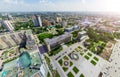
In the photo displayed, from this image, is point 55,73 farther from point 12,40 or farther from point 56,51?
point 12,40

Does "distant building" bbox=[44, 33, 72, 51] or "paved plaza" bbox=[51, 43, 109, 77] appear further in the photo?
→ "distant building" bbox=[44, 33, 72, 51]

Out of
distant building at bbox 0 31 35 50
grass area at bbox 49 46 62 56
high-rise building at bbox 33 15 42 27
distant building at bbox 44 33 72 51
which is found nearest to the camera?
grass area at bbox 49 46 62 56

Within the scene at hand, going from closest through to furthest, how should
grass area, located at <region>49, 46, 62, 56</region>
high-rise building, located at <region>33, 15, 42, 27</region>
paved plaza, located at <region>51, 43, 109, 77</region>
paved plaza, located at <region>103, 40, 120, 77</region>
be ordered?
paved plaza, located at <region>103, 40, 120, 77</region>, paved plaza, located at <region>51, 43, 109, 77</region>, grass area, located at <region>49, 46, 62, 56</region>, high-rise building, located at <region>33, 15, 42, 27</region>

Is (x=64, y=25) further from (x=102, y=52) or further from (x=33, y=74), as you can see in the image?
(x=33, y=74)

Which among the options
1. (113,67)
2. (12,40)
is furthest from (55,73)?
(12,40)

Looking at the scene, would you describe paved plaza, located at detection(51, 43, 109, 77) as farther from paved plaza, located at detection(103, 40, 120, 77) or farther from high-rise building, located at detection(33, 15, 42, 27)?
high-rise building, located at detection(33, 15, 42, 27)

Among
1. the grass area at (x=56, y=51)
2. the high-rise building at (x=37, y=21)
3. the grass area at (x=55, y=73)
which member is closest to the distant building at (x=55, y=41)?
the grass area at (x=56, y=51)

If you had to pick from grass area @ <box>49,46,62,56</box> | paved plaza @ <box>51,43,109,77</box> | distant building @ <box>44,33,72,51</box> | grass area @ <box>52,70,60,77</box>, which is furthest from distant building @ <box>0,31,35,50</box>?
grass area @ <box>52,70,60,77</box>

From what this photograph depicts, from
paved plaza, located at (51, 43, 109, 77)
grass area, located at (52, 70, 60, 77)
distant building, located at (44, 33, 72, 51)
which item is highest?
distant building, located at (44, 33, 72, 51)

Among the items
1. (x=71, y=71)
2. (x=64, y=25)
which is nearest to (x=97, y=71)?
(x=71, y=71)

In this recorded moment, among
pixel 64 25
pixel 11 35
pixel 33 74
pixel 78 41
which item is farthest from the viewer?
pixel 64 25

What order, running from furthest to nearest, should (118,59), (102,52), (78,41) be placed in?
(78,41) < (102,52) < (118,59)
